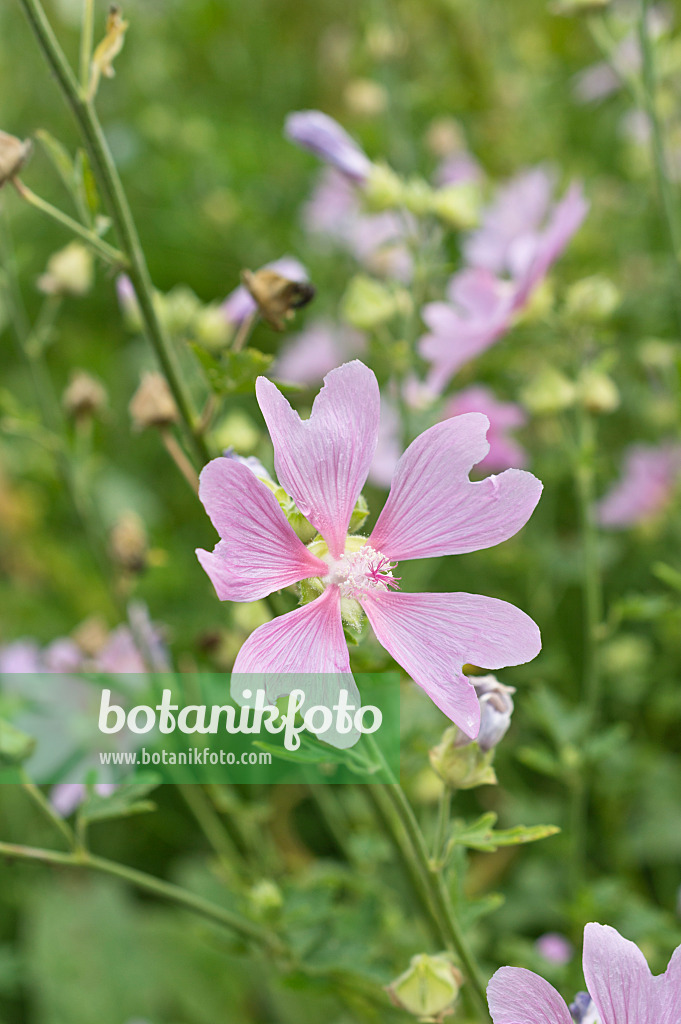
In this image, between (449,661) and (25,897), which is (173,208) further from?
(449,661)

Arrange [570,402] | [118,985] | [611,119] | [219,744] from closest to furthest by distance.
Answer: [570,402], [219,744], [118,985], [611,119]

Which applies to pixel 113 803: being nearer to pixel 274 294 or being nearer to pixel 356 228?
pixel 274 294

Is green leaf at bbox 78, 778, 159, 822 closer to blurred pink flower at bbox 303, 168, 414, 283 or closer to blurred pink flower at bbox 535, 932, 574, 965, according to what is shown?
blurred pink flower at bbox 535, 932, 574, 965

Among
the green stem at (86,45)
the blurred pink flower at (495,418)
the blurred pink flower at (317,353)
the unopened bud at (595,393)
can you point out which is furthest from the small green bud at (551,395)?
the blurred pink flower at (317,353)

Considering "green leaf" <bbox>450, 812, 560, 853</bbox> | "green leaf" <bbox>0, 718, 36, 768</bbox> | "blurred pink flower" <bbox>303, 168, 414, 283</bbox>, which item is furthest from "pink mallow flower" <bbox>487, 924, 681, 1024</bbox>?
"blurred pink flower" <bbox>303, 168, 414, 283</bbox>

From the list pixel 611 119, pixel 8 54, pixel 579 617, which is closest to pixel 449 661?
pixel 579 617

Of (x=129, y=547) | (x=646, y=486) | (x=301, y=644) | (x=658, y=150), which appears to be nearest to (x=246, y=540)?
(x=301, y=644)

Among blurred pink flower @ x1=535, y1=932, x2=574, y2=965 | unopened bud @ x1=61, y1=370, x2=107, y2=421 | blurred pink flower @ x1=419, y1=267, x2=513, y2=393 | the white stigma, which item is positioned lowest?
blurred pink flower @ x1=535, y1=932, x2=574, y2=965
